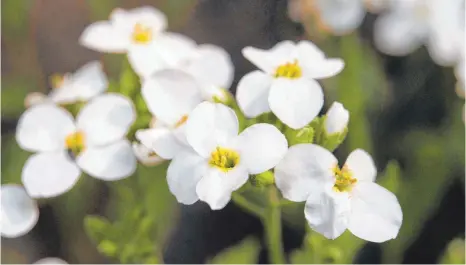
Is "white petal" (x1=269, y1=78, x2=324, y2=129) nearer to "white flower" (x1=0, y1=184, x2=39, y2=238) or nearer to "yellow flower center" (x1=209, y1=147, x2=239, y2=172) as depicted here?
"yellow flower center" (x1=209, y1=147, x2=239, y2=172)

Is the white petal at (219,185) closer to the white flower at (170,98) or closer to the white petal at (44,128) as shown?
the white flower at (170,98)

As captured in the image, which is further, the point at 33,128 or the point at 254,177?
the point at 33,128

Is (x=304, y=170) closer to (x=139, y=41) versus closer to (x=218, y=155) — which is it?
(x=218, y=155)

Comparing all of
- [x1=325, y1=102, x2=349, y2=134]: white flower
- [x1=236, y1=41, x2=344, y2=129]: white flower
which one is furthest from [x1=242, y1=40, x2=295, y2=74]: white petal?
[x1=325, y1=102, x2=349, y2=134]: white flower

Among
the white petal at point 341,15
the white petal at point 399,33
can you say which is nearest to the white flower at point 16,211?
the white petal at point 341,15

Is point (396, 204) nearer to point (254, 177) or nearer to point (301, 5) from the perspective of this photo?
point (254, 177)

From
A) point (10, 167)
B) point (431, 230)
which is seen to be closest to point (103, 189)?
point (10, 167)

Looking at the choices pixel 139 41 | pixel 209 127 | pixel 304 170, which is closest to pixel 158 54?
pixel 139 41
